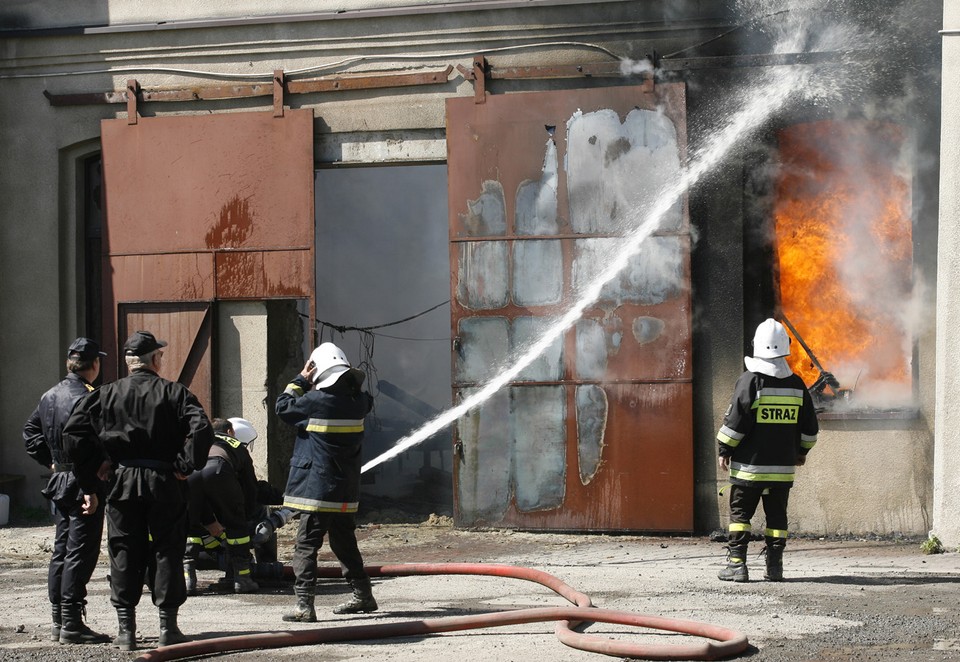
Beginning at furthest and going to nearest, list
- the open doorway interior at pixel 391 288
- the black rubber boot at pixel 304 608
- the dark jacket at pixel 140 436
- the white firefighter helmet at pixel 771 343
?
the open doorway interior at pixel 391 288
the white firefighter helmet at pixel 771 343
the black rubber boot at pixel 304 608
the dark jacket at pixel 140 436

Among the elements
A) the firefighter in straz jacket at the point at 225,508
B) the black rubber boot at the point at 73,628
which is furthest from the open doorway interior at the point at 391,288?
the black rubber boot at the point at 73,628


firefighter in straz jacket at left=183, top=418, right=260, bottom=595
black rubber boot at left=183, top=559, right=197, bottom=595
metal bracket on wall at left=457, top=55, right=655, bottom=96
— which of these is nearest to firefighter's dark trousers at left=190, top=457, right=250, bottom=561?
firefighter in straz jacket at left=183, top=418, right=260, bottom=595

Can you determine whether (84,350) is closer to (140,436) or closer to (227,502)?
(140,436)

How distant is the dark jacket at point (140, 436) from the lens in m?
6.48

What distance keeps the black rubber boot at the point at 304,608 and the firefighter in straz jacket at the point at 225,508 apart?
105 cm

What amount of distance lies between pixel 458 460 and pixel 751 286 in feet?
10.1

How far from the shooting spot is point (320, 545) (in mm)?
7301

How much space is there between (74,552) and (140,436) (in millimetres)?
920

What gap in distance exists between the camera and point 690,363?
35.0ft

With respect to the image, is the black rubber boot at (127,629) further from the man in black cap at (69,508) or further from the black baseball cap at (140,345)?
the black baseball cap at (140,345)

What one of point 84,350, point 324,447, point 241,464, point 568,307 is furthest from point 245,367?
point 324,447

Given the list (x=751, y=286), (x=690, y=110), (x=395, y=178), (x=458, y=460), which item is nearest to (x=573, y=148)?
(x=690, y=110)

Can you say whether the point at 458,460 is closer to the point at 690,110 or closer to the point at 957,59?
the point at 690,110

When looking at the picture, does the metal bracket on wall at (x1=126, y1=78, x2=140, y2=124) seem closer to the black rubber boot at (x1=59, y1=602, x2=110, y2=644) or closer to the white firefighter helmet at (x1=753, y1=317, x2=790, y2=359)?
the black rubber boot at (x1=59, y1=602, x2=110, y2=644)
